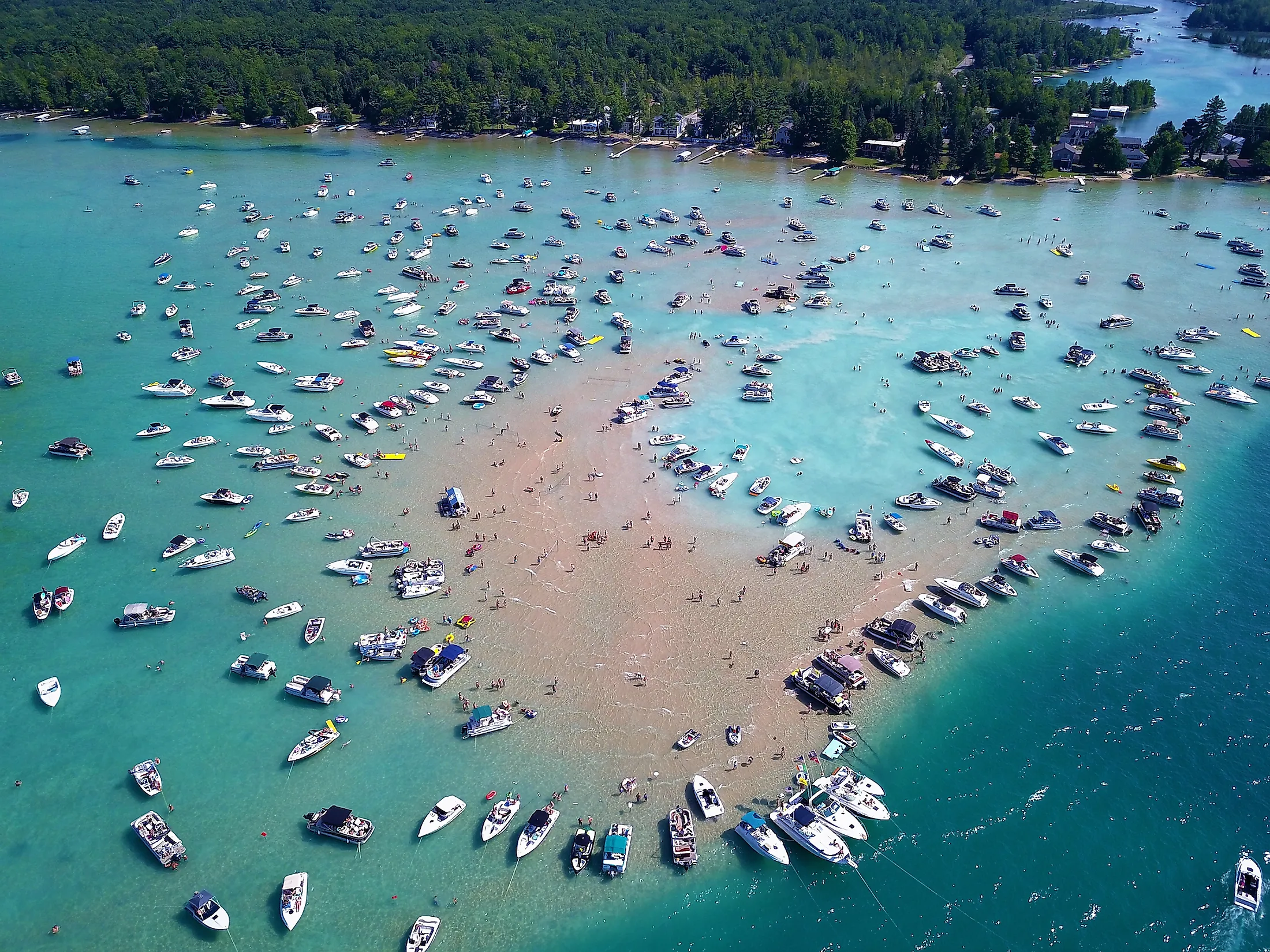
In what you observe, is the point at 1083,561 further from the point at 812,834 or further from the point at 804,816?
the point at 812,834

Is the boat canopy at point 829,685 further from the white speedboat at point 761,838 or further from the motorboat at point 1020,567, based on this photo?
the motorboat at point 1020,567

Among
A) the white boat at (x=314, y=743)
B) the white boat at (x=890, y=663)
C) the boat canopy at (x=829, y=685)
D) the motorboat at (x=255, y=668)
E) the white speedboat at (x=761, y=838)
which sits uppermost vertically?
the motorboat at (x=255, y=668)

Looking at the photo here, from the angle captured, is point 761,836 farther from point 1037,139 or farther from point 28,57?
point 28,57

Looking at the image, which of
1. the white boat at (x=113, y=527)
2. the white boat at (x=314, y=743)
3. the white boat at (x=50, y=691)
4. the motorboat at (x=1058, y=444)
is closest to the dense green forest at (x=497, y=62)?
the motorboat at (x=1058, y=444)

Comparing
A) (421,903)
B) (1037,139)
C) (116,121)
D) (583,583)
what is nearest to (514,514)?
(583,583)

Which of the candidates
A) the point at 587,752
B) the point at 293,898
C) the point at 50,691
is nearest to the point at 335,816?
the point at 293,898

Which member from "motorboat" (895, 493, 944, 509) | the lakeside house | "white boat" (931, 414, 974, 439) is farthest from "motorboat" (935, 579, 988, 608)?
the lakeside house
